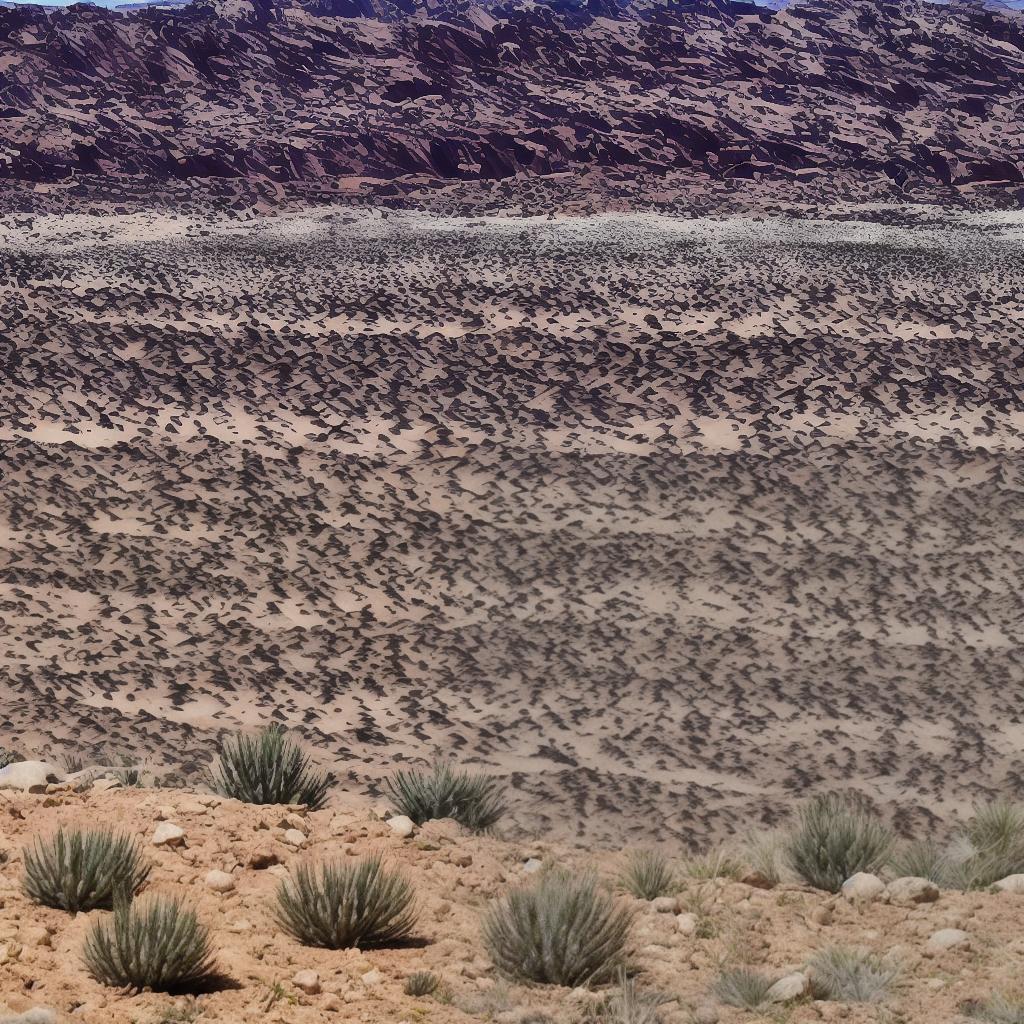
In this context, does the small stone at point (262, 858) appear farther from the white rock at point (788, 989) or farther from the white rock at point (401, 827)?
the white rock at point (788, 989)

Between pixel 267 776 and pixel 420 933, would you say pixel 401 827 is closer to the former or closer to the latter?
pixel 267 776

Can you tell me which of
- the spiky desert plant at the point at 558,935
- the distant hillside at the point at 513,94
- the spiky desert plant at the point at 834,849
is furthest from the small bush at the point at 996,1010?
the distant hillside at the point at 513,94

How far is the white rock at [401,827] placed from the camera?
26.0ft

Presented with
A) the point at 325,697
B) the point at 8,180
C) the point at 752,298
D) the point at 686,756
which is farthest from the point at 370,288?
the point at 8,180

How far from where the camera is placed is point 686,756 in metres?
11.9

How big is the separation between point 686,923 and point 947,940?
1.22 m

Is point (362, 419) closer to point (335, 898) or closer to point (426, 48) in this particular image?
point (335, 898)

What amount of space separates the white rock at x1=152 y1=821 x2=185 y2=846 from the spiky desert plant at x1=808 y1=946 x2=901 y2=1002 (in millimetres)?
3179

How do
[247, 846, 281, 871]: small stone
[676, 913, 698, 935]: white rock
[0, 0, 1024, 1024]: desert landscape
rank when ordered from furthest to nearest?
[247, 846, 281, 871]: small stone, [676, 913, 698, 935]: white rock, [0, 0, 1024, 1024]: desert landscape

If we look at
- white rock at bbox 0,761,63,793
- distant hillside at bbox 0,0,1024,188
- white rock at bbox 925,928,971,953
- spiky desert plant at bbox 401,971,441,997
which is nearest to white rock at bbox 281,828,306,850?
white rock at bbox 0,761,63,793

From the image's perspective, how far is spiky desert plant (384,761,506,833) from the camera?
9258 millimetres

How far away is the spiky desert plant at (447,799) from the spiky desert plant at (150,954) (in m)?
3.87

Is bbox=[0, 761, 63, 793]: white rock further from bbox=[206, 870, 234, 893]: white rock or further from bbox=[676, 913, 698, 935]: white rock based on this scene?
bbox=[676, 913, 698, 935]: white rock

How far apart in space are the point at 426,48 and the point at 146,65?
8.90 metres
